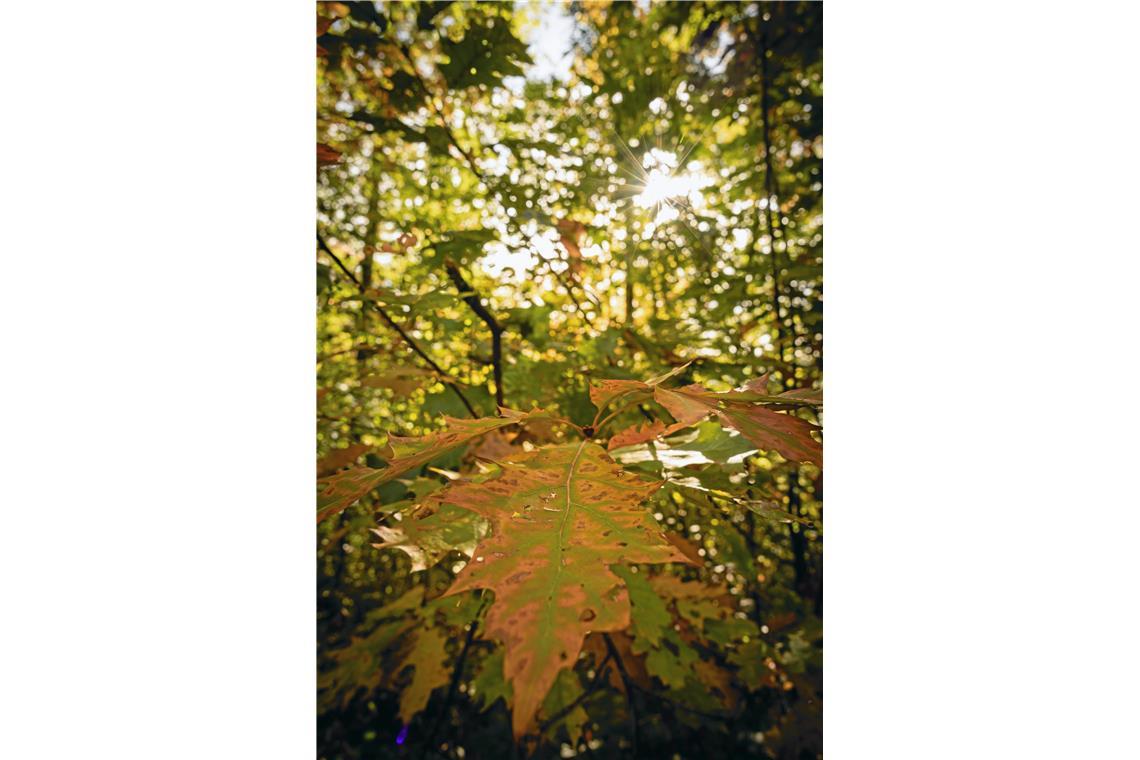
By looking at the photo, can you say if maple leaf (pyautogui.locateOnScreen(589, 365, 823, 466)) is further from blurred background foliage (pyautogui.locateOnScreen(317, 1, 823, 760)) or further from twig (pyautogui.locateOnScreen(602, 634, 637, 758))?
twig (pyautogui.locateOnScreen(602, 634, 637, 758))

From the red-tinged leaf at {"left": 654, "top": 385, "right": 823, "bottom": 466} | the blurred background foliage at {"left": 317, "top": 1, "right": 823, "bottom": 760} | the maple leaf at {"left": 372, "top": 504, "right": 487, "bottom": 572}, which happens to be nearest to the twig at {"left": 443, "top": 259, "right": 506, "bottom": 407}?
the blurred background foliage at {"left": 317, "top": 1, "right": 823, "bottom": 760}

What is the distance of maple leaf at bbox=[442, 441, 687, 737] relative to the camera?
0.23 metres

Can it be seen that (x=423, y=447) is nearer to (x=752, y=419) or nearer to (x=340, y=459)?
(x=752, y=419)

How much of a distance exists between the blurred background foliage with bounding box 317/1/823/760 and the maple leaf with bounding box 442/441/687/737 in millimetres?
317

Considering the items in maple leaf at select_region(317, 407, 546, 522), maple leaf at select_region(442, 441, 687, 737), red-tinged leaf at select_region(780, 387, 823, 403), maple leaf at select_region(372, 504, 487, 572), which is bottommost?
maple leaf at select_region(372, 504, 487, 572)

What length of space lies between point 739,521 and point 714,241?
547 mm

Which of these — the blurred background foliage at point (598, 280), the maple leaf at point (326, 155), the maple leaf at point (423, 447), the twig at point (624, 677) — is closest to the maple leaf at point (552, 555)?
the maple leaf at point (423, 447)

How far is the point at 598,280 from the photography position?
0.95 metres

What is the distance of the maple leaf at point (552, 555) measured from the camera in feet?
0.77

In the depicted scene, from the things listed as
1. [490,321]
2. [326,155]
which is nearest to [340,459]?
[490,321]

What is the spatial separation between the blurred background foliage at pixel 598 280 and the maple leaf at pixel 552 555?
12.5 inches

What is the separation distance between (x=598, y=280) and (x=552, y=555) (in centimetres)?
73

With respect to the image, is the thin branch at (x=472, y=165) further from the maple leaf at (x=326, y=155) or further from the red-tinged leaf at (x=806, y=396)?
the red-tinged leaf at (x=806, y=396)
